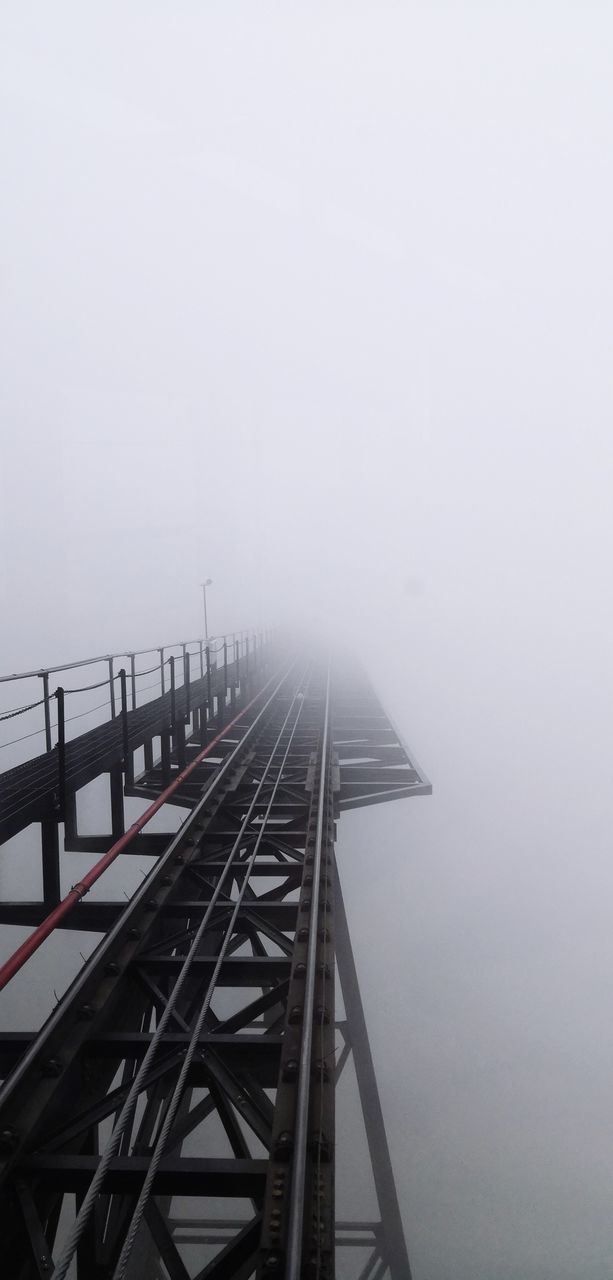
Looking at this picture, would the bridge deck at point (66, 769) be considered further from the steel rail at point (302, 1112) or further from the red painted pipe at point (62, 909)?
the steel rail at point (302, 1112)

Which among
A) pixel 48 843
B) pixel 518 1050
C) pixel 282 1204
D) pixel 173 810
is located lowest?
pixel 518 1050

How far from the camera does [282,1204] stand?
10.3ft

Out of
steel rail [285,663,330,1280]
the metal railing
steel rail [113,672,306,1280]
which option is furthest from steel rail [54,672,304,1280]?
the metal railing

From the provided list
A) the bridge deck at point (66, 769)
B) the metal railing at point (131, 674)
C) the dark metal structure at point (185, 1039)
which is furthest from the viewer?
the metal railing at point (131, 674)

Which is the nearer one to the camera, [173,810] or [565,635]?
[173,810]

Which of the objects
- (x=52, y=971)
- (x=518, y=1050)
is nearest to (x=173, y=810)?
(x=52, y=971)

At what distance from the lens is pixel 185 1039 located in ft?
14.4

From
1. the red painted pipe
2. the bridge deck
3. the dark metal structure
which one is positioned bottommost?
the dark metal structure

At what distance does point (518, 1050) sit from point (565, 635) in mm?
131378

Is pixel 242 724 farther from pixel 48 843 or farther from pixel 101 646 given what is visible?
pixel 101 646

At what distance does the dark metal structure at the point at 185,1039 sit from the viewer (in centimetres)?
324

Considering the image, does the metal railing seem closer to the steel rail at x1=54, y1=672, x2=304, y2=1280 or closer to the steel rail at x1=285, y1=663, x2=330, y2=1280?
the steel rail at x1=54, y1=672, x2=304, y2=1280

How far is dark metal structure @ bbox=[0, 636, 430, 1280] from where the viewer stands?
10.6 feet

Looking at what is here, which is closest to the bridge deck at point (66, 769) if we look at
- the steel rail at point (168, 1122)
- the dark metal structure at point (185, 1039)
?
the dark metal structure at point (185, 1039)
